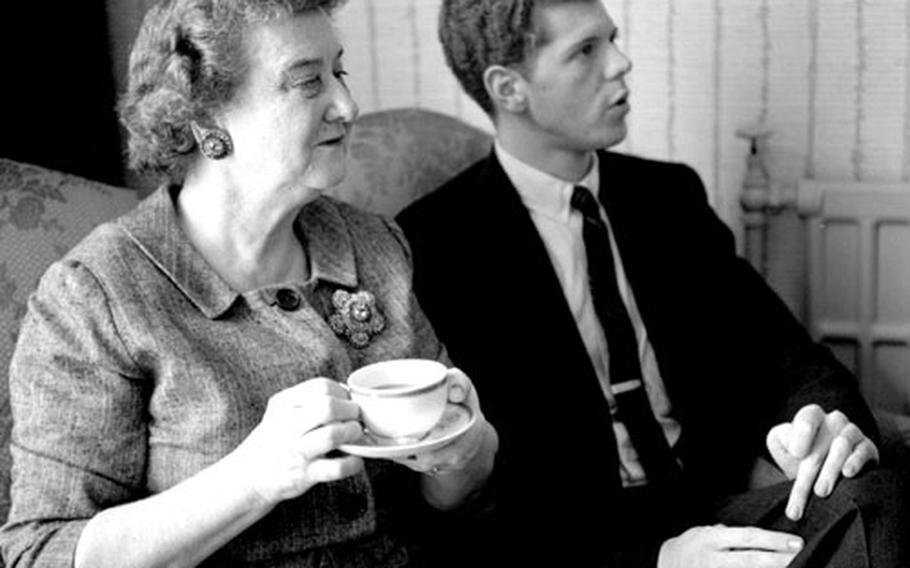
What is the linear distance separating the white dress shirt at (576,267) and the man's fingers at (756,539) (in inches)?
16.9

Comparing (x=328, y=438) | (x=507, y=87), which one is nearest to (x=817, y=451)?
(x=328, y=438)

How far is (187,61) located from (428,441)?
0.55 m

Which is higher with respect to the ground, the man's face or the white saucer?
the man's face

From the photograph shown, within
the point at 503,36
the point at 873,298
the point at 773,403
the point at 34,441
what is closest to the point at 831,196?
the point at 873,298

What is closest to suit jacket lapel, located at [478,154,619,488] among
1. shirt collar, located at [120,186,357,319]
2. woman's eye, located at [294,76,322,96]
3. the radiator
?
shirt collar, located at [120,186,357,319]

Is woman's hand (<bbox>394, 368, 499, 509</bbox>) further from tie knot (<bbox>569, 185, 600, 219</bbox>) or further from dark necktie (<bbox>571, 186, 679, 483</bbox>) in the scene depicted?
tie knot (<bbox>569, 185, 600, 219</bbox>)

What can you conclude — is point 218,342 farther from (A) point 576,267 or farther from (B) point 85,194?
(A) point 576,267

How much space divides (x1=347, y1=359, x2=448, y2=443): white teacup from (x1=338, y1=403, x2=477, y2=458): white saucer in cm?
1

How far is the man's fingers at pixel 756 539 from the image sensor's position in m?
1.55

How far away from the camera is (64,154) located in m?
2.41

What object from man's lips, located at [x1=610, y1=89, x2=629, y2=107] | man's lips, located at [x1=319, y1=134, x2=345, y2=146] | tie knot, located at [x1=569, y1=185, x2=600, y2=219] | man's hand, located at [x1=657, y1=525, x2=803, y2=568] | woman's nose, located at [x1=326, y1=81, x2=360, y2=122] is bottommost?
man's hand, located at [x1=657, y1=525, x2=803, y2=568]

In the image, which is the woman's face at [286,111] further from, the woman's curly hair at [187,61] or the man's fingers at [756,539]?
the man's fingers at [756,539]

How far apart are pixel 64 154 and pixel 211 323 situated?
3.37 feet

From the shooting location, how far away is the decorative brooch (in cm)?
160
